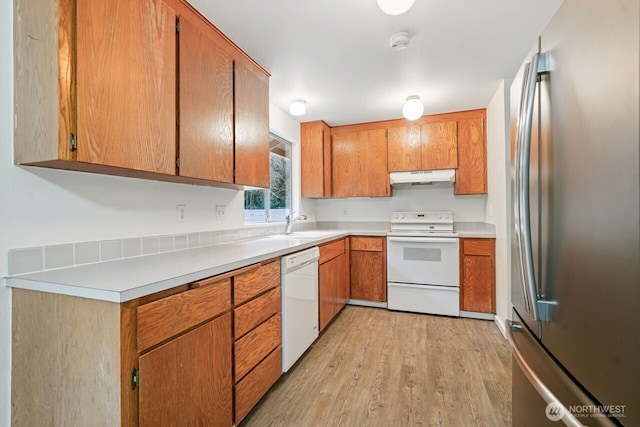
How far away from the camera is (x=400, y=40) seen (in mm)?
1880

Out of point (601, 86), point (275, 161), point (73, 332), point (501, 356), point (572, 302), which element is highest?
point (275, 161)

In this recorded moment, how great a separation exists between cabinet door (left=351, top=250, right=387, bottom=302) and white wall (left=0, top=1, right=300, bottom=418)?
226 centimetres

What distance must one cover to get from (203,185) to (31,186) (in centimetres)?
97

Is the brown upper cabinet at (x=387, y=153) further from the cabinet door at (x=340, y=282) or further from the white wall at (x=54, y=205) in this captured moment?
the white wall at (x=54, y=205)

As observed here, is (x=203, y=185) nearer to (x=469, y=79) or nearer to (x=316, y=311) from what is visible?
(x=316, y=311)

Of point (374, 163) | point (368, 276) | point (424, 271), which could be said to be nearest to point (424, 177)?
point (374, 163)

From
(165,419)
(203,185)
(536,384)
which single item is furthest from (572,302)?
(203,185)

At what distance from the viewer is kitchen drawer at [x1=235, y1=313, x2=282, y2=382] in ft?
4.90

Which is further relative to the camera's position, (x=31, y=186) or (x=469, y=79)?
(x=469, y=79)

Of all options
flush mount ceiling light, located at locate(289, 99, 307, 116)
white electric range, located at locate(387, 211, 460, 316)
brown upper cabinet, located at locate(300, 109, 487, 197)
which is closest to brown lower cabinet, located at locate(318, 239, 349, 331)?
white electric range, located at locate(387, 211, 460, 316)

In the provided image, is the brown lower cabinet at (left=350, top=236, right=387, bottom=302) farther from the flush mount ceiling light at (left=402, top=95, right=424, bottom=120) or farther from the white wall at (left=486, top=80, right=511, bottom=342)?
the flush mount ceiling light at (left=402, top=95, right=424, bottom=120)

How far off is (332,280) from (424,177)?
168cm

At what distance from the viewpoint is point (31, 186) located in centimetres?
118

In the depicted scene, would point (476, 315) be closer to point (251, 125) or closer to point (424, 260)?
point (424, 260)
